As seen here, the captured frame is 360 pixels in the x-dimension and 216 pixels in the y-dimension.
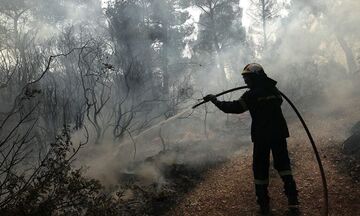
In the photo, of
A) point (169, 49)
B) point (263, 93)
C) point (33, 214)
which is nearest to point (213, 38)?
point (169, 49)

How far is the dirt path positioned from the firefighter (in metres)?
0.45

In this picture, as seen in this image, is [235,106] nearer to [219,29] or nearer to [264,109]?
[264,109]

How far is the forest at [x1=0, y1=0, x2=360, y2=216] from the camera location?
17.3 ft

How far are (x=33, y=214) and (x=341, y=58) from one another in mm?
26594

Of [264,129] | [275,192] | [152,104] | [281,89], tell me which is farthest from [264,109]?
[281,89]

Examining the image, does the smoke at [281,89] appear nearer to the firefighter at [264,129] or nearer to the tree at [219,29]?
the tree at [219,29]

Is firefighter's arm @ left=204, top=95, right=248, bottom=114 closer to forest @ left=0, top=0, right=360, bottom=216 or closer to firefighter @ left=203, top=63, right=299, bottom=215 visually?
firefighter @ left=203, top=63, right=299, bottom=215

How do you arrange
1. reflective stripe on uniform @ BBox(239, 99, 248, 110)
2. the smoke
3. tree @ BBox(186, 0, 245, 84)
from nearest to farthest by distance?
reflective stripe on uniform @ BBox(239, 99, 248, 110) < the smoke < tree @ BBox(186, 0, 245, 84)

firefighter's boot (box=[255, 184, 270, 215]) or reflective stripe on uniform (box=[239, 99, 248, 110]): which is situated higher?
reflective stripe on uniform (box=[239, 99, 248, 110])

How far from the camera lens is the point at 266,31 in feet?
98.7

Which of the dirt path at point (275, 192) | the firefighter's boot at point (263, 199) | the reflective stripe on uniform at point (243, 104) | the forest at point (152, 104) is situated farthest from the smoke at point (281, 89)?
the reflective stripe on uniform at point (243, 104)

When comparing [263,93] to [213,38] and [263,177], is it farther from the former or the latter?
[213,38]

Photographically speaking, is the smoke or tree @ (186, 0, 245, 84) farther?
tree @ (186, 0, 245, 84)

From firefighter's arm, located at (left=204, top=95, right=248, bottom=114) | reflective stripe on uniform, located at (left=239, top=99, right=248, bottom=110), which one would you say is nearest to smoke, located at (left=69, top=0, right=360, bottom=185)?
firefighter's arm, located at (left=204, top=95, right=248, bottom=114)
